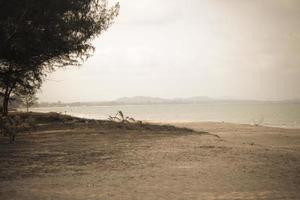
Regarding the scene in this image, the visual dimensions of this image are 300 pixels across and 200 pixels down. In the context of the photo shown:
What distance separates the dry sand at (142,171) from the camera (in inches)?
342

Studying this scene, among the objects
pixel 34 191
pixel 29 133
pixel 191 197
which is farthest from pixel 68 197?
pixel 29 133

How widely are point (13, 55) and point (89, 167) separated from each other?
24.7 ft

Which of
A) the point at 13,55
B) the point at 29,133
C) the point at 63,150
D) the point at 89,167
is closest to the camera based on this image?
the point at 89,167

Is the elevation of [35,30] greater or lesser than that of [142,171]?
greater

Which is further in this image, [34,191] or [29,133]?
[29,133]

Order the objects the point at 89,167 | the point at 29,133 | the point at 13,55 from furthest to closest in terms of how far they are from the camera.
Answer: the point at 29,133, the point at 13,55, the point at 89,167

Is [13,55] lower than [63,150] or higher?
higher

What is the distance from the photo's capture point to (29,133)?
20.4 m

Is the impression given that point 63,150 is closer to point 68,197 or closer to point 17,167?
point 17,167

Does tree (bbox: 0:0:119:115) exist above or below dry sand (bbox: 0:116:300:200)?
above

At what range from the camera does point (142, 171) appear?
11094mm

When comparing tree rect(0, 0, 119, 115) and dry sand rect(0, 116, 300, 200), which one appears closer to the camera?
dry sand rect(0, 116, 300, 200)

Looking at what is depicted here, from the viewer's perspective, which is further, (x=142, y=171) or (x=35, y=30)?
(x=35, y=30)

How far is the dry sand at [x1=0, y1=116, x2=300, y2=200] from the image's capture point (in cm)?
868
